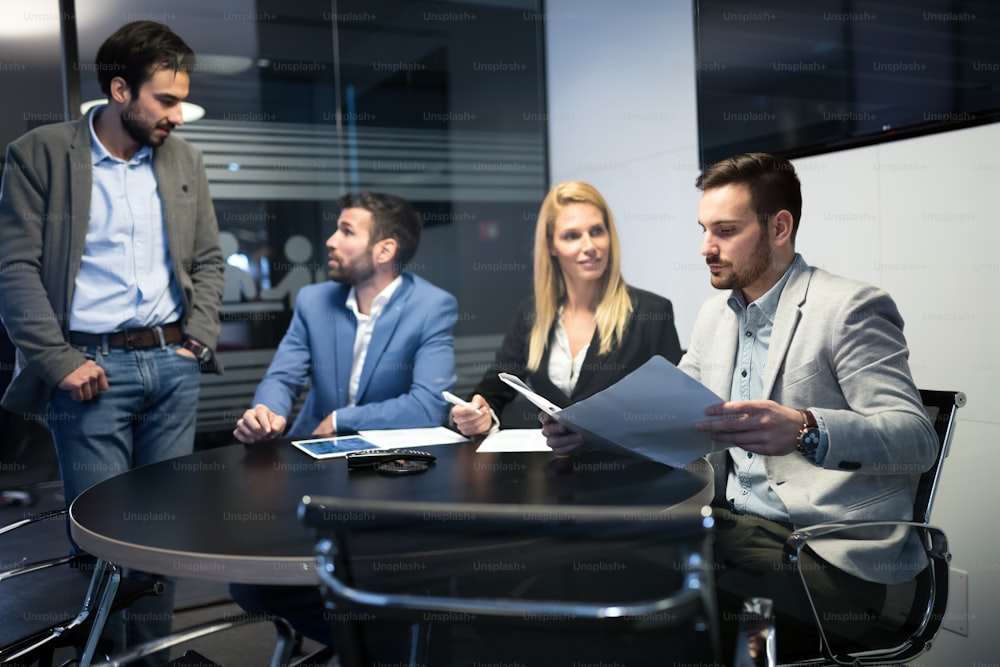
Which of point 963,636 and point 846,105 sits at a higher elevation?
point 846,105

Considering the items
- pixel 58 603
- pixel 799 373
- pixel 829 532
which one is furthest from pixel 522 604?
pixel 58 603

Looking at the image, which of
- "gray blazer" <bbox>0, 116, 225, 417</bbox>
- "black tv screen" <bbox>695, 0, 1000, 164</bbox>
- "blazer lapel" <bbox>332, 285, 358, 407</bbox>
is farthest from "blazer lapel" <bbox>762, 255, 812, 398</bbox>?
"gray blazer" <bbox>0, 116, 225, 417</bbox>

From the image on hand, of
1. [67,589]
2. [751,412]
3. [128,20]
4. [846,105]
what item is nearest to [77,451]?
[67,589]

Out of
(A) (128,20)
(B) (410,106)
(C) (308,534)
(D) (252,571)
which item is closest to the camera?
(D) (252,571)

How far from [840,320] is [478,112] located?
332 cm

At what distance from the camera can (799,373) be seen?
6.61ft

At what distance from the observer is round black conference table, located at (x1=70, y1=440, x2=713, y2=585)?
1458 millimetres

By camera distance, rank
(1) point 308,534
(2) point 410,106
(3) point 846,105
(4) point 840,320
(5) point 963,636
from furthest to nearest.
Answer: (2) point 410,106
(3) point 846,105
(5) point 963,636
(4) point 840,320
(1) point 308,534

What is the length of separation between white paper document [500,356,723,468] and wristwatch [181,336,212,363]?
1.68 m

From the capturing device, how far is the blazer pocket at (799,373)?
1.99 m

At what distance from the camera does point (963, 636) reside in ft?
8.05

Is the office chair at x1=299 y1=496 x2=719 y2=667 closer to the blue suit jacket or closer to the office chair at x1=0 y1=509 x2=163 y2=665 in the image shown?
the office chair at x1=0 y1=509 x2=163 y2=665

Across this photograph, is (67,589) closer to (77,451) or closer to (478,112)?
(77,451)

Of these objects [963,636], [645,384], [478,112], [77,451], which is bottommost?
[963,636]
